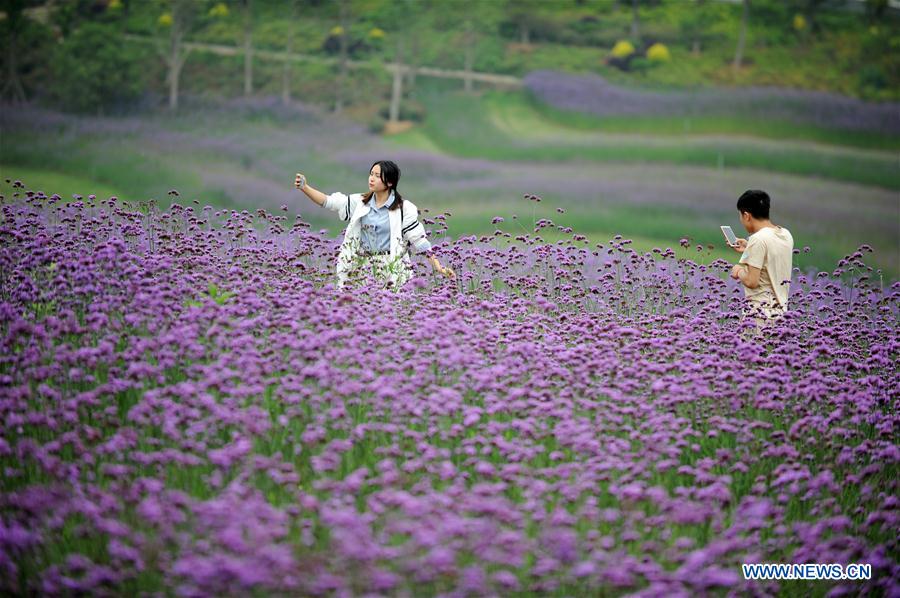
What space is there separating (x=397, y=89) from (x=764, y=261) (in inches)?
389

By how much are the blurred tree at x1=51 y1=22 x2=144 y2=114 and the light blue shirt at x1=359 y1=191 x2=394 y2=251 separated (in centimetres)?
935

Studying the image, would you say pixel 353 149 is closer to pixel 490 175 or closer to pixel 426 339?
pixel 490 175

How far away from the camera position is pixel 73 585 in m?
3.43

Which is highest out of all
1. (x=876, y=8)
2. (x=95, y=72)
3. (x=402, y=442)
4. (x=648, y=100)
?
(x=876, y=8)

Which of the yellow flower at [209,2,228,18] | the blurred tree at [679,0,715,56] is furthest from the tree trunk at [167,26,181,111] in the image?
the blurred tree at [679,0,715,56]

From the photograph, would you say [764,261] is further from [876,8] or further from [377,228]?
[876,8]

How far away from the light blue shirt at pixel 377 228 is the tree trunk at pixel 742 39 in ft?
35.5

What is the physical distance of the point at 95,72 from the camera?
15.5m

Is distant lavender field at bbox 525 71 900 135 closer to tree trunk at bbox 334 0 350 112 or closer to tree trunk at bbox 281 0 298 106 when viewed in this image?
tree trunk at bbox 334 0 350 112

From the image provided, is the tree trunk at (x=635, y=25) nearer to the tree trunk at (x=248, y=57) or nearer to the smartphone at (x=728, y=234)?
the tree trunk at (x=248, y=57)

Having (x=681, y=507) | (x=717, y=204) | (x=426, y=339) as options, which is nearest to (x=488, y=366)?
(x=426, y=339)

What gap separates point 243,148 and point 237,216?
319 inches

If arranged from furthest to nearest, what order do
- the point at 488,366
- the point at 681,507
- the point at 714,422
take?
the point at 488,366 < the point at 714,422 < the point at 681,507

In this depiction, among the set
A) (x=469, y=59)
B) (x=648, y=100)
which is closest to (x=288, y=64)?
(x=469, y=59)
